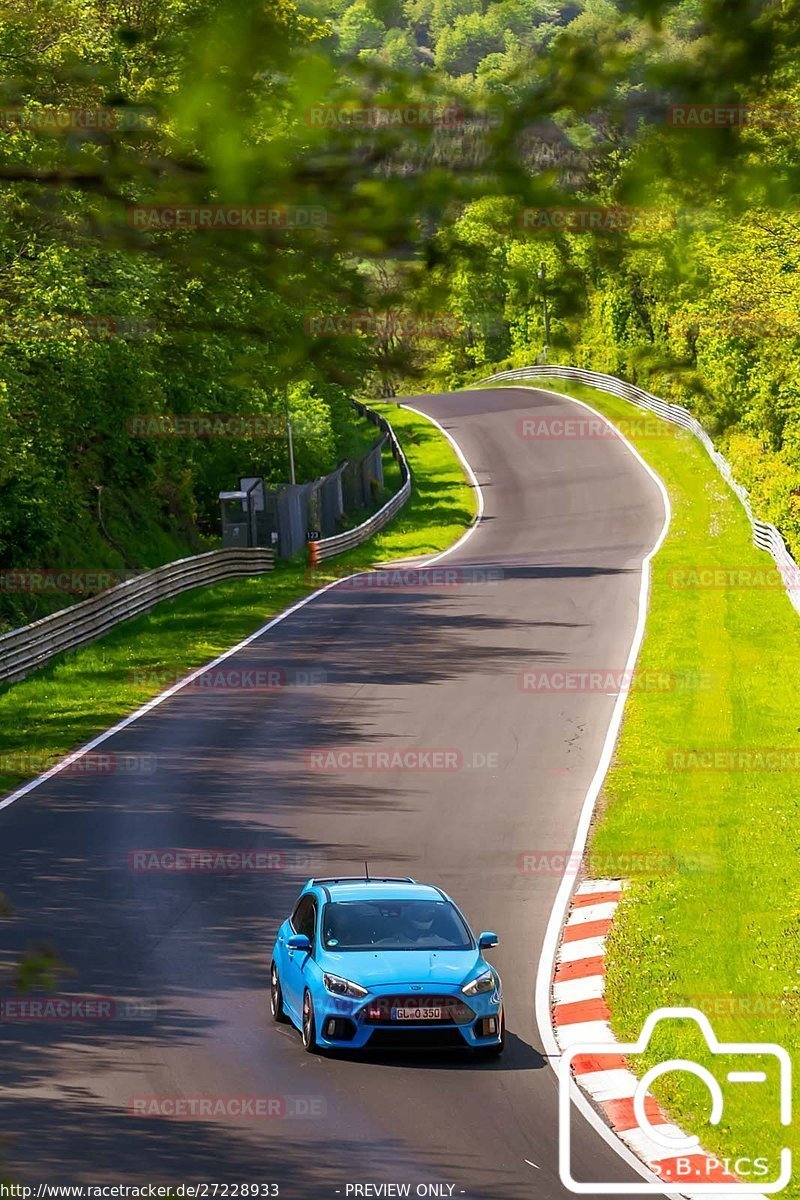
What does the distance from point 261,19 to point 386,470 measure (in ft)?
238

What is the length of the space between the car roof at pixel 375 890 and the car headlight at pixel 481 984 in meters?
1.32

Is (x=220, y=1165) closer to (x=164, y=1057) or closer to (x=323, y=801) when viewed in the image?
(x=164, y=1057)

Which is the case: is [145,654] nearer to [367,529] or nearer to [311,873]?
[311,873]

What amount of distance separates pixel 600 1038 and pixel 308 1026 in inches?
104

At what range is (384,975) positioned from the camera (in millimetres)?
14328

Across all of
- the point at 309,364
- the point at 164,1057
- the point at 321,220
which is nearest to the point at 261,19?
the point at 321,220

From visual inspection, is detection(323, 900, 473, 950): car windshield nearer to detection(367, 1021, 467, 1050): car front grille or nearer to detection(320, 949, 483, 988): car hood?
detection(320, 949, 483, 988): car hood

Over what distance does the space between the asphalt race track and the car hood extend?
0.68 metres

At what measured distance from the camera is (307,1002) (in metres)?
14.2

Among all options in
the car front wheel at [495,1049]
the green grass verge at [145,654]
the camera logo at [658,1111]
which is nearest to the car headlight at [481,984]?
the car front wheel at [495,1049]

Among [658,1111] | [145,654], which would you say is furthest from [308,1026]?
[145,654]

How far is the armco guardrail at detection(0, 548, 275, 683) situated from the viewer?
33469 millimetres

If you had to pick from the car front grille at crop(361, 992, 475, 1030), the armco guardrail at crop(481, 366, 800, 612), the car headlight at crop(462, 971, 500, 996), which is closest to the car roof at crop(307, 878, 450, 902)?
the car headlight at crop(462, 971, 500, 996)

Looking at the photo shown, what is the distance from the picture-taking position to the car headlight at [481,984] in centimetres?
1409
